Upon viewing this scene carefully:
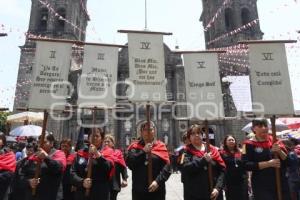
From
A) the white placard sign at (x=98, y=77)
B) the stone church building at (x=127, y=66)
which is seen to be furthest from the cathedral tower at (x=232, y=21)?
Result: the white placard sign at (x=98, y=77)

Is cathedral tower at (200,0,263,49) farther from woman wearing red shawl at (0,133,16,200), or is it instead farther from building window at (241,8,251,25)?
woman wearing red shawl at (0,133,16,200)

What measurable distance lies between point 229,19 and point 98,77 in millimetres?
29701

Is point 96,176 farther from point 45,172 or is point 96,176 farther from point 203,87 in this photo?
point 203,87

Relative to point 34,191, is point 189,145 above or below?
above

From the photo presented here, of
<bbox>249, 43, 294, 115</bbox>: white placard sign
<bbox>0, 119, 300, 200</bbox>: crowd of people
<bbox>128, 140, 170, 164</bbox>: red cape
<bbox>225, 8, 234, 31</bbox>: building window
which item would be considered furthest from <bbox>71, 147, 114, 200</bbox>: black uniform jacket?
<bbox>225, 8, 234, 31</bbox>: building window

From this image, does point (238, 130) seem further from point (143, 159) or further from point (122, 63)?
point (143, 159)

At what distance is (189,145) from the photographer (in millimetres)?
4859

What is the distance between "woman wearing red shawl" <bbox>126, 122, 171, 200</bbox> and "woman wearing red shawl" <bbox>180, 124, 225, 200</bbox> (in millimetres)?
348

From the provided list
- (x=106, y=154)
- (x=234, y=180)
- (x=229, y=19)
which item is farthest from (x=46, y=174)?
(x=229, y=19)

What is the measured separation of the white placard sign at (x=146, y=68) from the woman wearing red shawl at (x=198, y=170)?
106 cm

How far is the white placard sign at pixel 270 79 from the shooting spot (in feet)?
16.9

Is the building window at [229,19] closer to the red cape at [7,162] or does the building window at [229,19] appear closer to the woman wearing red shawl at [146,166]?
the woman wearing red shawl at [146,166]

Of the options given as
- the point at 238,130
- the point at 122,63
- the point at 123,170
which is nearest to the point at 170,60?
the point at 122,63

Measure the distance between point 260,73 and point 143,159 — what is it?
255 centimetres
